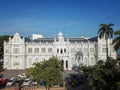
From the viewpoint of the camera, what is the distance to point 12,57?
86812 millimetres

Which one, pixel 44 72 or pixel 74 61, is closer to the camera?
pixel 44 72

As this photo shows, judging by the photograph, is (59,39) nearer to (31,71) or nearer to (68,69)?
(68,69)

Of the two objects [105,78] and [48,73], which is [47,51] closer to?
[48,73]

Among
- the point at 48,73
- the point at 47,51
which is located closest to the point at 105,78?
the point at 48,73

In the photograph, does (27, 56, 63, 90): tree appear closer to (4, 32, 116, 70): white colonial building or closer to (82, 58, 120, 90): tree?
(82, 58, 120, 90): tree

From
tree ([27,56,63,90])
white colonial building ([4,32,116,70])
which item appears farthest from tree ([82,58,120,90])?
white colonial building ([4,32,116,70])

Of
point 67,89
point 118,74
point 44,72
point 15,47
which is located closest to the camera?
point 118,74

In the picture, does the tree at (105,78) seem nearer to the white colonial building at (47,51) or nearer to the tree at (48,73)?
the tree at (48,73)

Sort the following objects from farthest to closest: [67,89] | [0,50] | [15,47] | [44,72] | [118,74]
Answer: [0,50] < [15,47] < [67,89] < [44,72] < [118,74]

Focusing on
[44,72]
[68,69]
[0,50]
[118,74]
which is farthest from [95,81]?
[0,50]

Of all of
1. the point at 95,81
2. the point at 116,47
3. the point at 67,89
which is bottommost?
the point at 67,89

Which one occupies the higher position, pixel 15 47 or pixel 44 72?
pixel 15 47

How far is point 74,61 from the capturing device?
8819 centimetres

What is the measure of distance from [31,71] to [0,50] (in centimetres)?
6630
